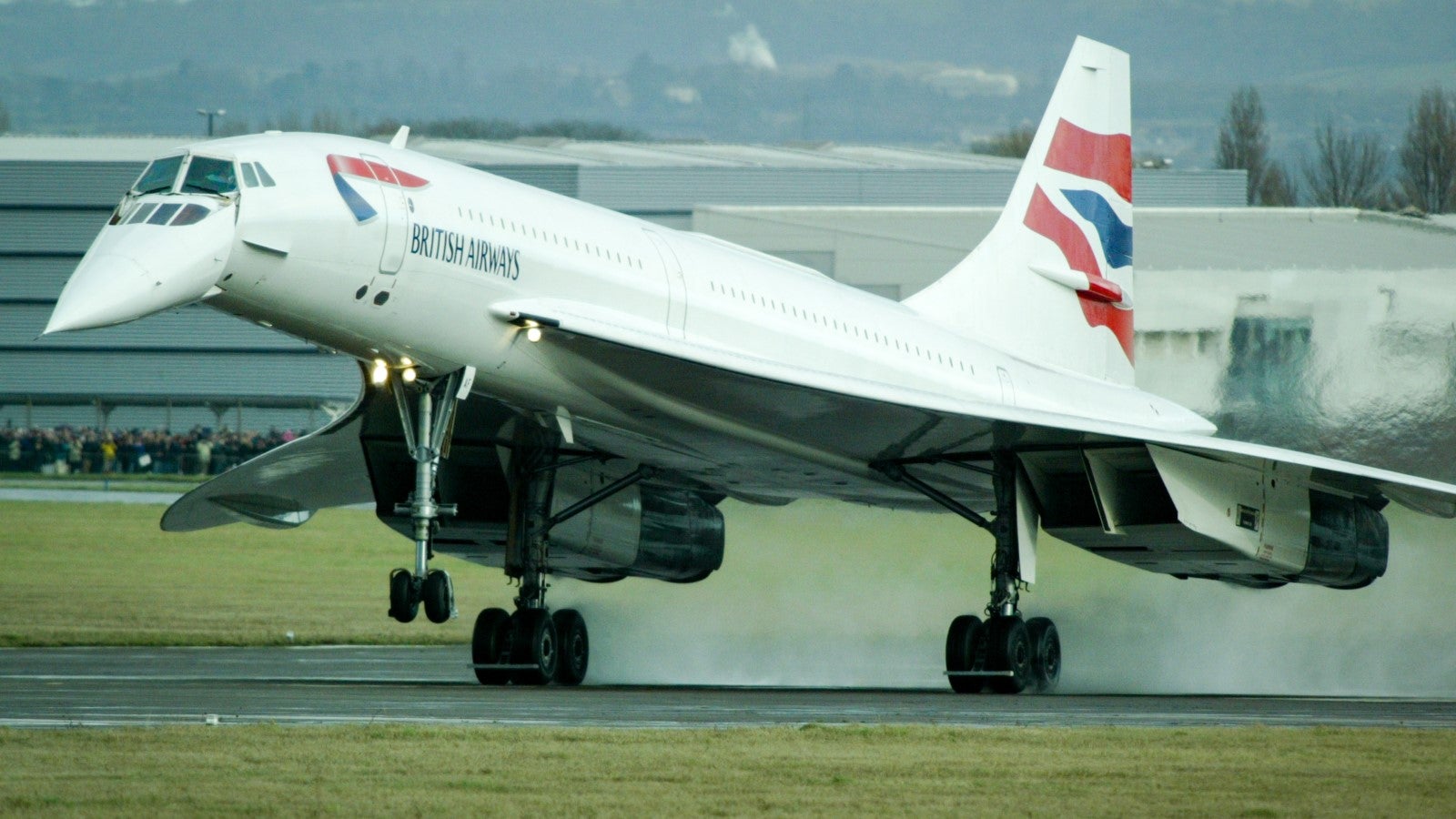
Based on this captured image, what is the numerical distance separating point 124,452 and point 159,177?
37.8 meters

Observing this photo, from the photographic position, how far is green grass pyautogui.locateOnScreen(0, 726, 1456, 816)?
7.45 m

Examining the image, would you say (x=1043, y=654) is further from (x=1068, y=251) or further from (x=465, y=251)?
(x=465, y=251)

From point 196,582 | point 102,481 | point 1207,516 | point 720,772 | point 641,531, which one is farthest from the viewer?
point 102,481

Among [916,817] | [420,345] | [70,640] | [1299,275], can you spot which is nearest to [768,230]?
[1299,275]

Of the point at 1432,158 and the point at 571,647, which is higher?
the point at 1432,158

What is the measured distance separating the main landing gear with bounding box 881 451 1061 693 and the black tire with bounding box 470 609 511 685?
134 inches

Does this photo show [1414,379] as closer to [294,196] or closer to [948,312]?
[948,312]

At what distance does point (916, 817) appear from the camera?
7.28m

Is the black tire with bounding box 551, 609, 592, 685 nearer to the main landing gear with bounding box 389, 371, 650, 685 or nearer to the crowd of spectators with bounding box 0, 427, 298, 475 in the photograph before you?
the main landing gear with bounding box 389, 371, 650, 685

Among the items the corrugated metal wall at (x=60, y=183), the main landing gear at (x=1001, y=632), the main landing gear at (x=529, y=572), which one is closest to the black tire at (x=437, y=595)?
the main landing gear at (x=529, y=572)

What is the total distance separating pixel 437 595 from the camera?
466 inches

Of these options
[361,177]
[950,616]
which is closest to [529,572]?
[361,177]

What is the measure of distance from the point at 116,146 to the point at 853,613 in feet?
141

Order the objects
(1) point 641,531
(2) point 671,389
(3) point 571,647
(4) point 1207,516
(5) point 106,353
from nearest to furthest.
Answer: (2) point 671,389 → (4) point 1207,516 → (3) point 571,647 → (1) point 641,531 → (5) point 106,353
